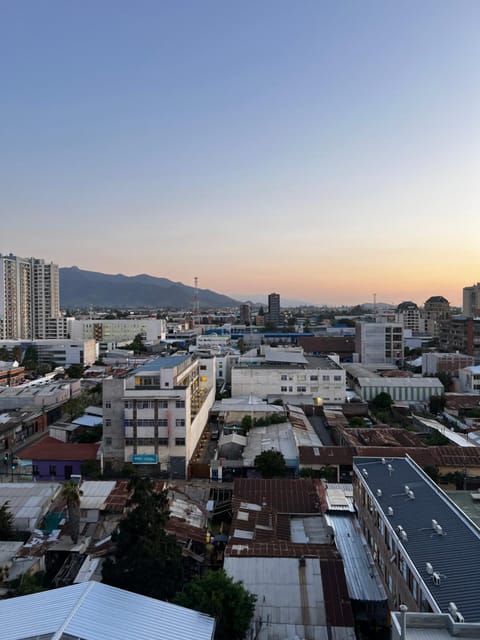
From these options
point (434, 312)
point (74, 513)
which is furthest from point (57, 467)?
point (434, 312)

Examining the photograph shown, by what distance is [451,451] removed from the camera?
54.3 feet

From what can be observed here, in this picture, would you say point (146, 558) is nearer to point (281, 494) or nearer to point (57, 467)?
point (281, 494)

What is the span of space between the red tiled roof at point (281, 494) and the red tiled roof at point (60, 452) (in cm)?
682

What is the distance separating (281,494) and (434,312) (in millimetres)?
74028

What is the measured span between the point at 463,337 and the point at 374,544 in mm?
37041

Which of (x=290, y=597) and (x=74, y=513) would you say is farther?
(x=74, y=513)

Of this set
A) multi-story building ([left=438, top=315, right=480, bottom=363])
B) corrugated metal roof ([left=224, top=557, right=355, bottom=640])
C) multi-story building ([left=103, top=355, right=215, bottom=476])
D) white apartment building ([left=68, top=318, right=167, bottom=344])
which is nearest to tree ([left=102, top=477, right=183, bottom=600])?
corrugated metal roof ([left=224, top=557, right=355, bottom=640])

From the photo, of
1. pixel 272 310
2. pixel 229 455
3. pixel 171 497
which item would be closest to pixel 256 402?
pixel 229 455

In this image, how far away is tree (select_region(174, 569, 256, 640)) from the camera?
23.4 ft

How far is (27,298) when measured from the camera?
59.0m

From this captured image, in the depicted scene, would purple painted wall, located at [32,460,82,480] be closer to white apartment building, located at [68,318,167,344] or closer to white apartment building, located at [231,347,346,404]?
white apartment building, located at [231,347,346,404]

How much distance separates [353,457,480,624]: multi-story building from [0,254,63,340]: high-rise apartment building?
53.6 meters

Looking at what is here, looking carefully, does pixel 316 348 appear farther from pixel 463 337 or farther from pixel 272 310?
pixel 272 310

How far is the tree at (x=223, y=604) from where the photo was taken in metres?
7.12
